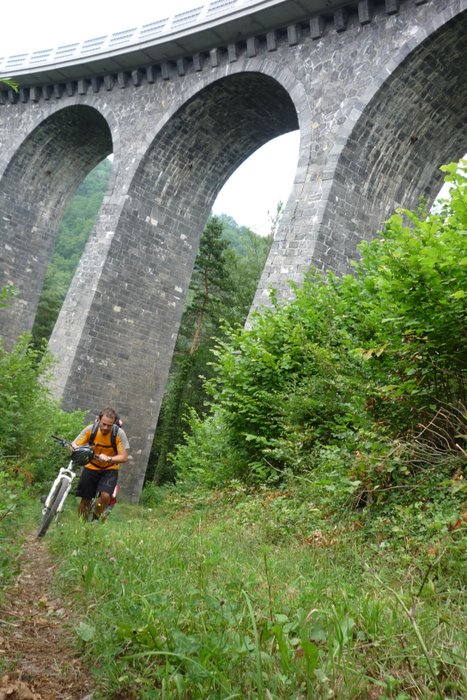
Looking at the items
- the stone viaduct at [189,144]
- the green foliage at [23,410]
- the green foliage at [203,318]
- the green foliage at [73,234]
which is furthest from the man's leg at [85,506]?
the green foliage at [73,234]

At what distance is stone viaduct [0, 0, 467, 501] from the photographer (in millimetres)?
12188

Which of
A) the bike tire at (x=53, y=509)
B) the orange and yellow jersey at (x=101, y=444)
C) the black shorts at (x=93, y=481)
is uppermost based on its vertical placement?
the orange and yellow jersey at (x=101, y=444)

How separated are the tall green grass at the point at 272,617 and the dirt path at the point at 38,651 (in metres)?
0.08

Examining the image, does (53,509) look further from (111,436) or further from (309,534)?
(309,534)

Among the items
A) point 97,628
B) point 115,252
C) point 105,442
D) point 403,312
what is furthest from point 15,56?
point 97,628

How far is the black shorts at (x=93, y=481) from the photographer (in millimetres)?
6711

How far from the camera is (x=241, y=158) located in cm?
1842

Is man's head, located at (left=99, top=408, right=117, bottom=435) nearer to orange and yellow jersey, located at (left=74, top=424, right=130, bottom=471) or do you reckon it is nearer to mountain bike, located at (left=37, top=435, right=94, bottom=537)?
orange and yellow jersey, located at (left=74, top=424, right=130, bottom=471)

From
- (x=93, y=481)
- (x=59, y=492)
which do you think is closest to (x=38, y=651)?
(x=59, y=492)

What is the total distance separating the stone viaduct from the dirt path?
8933 millimetres

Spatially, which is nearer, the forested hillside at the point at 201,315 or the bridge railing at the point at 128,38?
the bridge railing at the point at 128,38

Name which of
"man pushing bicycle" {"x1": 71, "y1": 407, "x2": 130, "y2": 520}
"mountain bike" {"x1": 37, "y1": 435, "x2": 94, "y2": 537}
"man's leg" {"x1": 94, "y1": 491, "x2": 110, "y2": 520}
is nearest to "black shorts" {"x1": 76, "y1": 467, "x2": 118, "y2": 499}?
"man pushing bicycle" {"x1": 71, "y1": 407, "x2": 130, "y2": 520}

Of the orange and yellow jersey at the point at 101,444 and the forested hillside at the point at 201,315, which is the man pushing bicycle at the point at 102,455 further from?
the forested hillside at the point at 201,315

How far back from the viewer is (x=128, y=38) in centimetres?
1738
